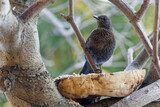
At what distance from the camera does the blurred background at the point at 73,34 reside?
5.00m

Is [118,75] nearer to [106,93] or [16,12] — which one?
[106,93]

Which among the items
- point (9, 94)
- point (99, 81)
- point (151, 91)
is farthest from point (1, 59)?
point (151, 91)

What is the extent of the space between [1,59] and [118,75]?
19.0 inches

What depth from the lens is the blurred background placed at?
16.4 feet

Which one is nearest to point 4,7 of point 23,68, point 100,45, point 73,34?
point 23,68

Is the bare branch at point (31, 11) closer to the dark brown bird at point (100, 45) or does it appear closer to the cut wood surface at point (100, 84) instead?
the cut wood surface at point (100, 84)

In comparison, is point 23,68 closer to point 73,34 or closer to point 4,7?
point 4,7

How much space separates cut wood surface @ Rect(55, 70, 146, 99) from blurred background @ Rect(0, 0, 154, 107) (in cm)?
353

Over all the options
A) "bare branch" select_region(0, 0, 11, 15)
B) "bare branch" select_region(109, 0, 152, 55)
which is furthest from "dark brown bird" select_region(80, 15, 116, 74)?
"bare branch" select_region(0, 0, 11, 15)

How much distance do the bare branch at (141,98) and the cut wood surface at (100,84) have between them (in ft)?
0.10

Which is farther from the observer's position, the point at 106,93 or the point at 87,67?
the point at 87,67

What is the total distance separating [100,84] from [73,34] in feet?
14.0

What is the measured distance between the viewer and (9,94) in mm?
1186

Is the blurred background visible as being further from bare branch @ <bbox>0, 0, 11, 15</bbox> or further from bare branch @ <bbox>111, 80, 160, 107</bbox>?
bare branch @ <bbox>0, 0, 11, 15</bbox>
